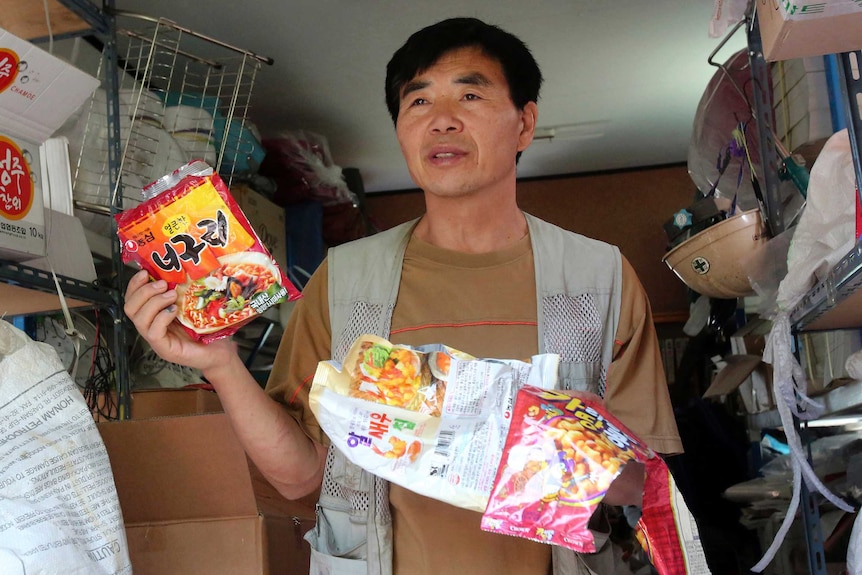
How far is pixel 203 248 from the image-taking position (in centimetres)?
104

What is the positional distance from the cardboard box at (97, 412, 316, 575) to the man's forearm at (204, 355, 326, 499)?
0.38 ft

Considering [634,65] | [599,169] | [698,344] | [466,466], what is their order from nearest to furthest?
[466,466]
[634,65]
[698,344]
[599,169]

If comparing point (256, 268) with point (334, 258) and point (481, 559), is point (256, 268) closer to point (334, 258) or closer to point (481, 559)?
point (334, 258)

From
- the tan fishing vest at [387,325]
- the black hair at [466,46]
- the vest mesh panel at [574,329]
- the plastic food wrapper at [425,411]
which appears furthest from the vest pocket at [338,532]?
the black hair at [466,46]

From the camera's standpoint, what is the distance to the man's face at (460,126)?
4.49ft

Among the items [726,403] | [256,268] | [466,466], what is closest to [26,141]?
[256,268]

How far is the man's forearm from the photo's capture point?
1147 millimetres

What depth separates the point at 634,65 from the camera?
3090 mm

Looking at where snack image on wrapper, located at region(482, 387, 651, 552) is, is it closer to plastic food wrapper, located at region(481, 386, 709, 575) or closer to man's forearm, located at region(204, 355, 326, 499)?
plastic food wrapper, located at region(481, 386, 709, 575)

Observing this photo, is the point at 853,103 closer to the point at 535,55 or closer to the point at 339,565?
the point at 339,565

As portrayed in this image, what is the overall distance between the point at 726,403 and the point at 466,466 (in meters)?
2.45

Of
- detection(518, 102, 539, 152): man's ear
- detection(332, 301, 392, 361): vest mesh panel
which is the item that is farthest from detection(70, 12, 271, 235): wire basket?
detection(518, 102, 539, 152): man's ear

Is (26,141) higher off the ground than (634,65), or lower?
lower

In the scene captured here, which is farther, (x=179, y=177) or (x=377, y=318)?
(x=377, y=318)
